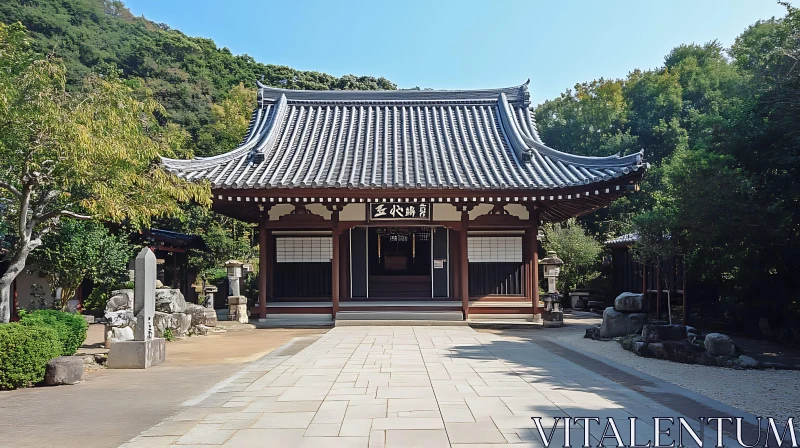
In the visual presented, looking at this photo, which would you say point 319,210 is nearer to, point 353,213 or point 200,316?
point 353,213

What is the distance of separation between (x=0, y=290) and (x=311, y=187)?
6284mm

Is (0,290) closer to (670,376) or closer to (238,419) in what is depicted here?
(238,419)

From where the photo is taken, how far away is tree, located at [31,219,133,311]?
13.8m

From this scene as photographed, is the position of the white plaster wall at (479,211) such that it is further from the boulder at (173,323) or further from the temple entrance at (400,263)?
the boulder at (173,323)

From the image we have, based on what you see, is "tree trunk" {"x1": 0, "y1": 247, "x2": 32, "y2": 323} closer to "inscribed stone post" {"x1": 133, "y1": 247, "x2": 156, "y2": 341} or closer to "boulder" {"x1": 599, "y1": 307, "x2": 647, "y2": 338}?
"inscribed stone post" {"x1": 133, "y1": 247, "x2": 156, "y2": 341}

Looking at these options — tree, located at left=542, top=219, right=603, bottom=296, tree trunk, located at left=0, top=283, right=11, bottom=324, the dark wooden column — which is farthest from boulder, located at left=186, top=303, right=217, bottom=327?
tree, located at left=542, top=219, right=603, bottom=296

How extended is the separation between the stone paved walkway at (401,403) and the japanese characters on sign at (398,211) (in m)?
5.65

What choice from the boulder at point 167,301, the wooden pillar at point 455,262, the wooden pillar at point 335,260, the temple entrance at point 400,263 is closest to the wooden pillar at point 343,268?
the wooden pillar at point 335,260

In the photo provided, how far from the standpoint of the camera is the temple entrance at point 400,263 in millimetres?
15805

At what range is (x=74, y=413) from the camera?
5441 mm

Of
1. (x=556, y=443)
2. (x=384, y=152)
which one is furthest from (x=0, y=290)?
(x=384, y=152)

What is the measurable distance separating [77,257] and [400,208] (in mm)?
8527

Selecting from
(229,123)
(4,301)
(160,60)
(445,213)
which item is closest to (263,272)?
(445,213)

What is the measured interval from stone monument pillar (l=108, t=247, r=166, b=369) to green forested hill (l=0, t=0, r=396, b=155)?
33.1m
